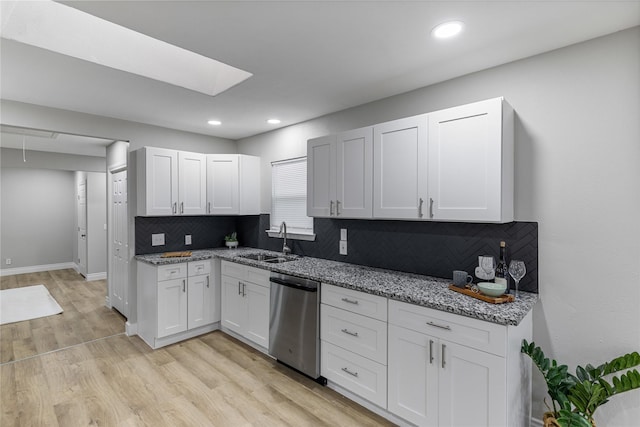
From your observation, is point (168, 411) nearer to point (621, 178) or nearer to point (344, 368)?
point (344, 368)

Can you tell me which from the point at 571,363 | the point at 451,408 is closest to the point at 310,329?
the point at 451,408

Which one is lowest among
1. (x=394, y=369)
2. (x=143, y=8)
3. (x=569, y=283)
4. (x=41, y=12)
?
(x=394, y=369)

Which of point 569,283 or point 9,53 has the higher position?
point 9,53

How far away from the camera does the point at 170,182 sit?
12.7ft

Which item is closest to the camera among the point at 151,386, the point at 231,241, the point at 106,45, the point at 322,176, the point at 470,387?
the point at 470,387

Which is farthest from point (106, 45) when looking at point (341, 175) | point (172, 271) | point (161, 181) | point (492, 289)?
point (492, 289)

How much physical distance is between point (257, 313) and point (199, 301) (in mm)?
891

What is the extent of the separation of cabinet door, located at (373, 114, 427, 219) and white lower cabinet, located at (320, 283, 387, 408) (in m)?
0.73

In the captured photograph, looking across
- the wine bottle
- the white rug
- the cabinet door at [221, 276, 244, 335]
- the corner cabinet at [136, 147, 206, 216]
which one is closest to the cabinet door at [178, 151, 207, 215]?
the corner cabinet at [136, 147, 206, 216]

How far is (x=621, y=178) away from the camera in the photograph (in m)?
1.88

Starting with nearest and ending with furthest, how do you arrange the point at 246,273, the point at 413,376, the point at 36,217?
the point at 413,376, the point at 246,273, the point at 36,217

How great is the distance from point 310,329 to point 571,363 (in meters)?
1.84

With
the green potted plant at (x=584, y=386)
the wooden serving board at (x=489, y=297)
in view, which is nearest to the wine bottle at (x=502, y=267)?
the wooden serving board at (x=489, y=297)

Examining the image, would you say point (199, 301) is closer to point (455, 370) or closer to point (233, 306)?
point (233, 306)
